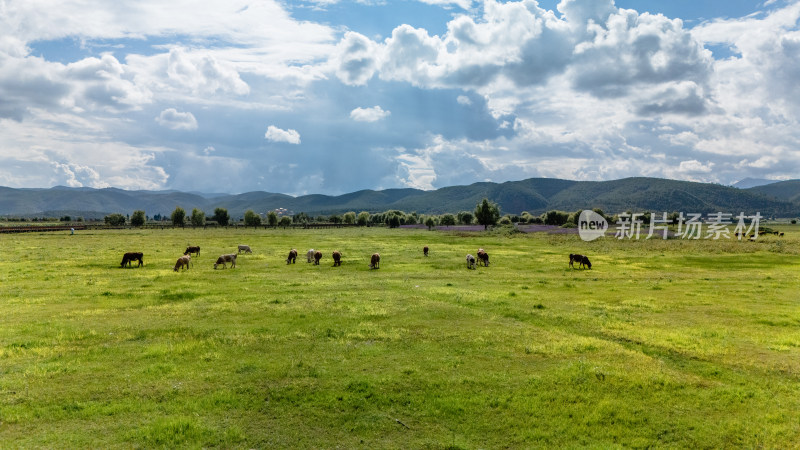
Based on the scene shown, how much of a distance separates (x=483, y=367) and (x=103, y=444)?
36.0 ft

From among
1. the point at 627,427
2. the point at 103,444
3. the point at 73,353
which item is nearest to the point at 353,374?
the point at 103,444

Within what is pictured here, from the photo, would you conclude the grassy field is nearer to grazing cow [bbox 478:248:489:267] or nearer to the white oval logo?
grazing cow [bbox 478:248:489:267]

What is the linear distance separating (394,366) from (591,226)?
106 m

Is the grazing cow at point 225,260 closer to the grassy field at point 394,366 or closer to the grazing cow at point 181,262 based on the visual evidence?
the grazing cow at point 181,262

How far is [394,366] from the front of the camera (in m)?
14.5

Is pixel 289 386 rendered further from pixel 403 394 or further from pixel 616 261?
pixel 616 261

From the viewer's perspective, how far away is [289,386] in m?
12.8

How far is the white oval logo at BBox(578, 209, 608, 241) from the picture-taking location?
296 feet

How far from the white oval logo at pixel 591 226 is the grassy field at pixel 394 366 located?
6133 centimetres

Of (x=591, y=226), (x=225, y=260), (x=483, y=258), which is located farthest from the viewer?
(x=591, y=226)

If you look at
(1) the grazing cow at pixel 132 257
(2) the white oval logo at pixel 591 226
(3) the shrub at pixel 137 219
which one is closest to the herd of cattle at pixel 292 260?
(1) the grazing cow at pixel 132 257

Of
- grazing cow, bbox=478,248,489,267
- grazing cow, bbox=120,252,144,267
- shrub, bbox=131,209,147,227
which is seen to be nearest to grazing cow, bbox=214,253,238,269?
grazing cow, bbox=120,252,144,267

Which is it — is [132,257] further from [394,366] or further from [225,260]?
[394,366]

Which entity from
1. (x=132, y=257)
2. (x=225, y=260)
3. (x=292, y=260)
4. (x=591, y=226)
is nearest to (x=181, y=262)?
(x=225, y=260)
